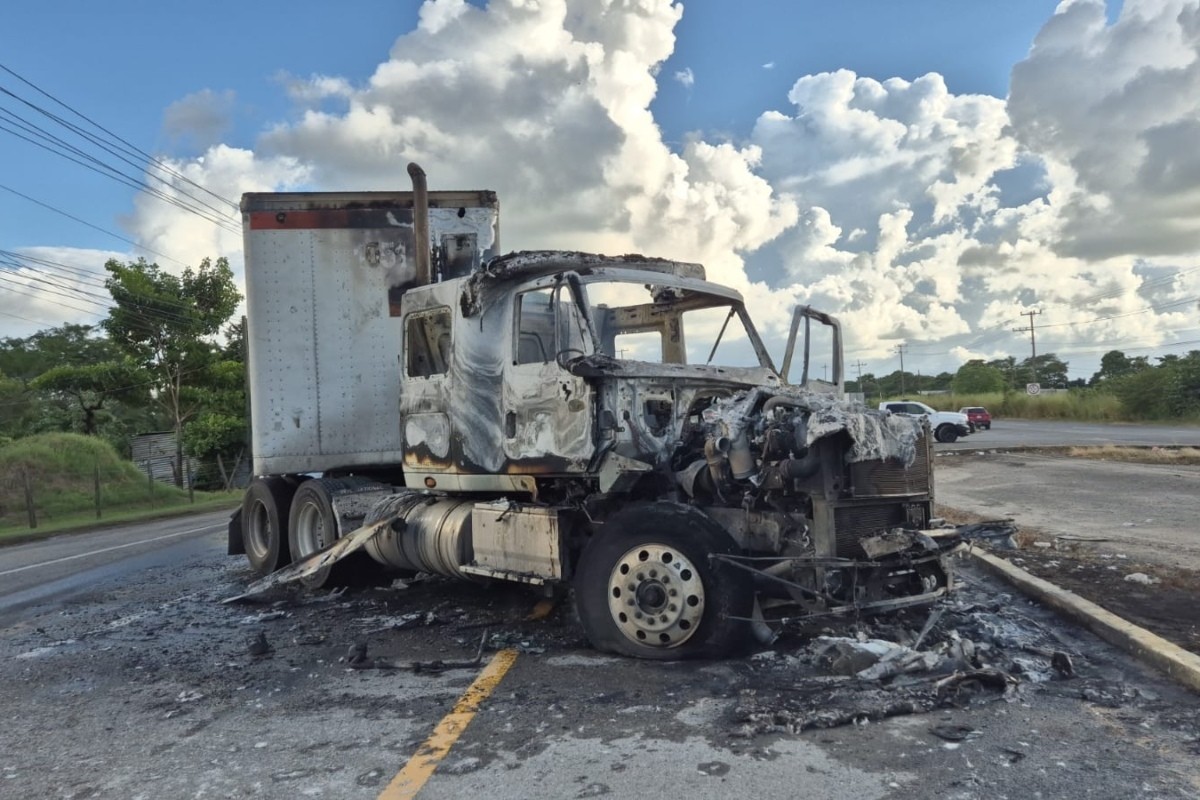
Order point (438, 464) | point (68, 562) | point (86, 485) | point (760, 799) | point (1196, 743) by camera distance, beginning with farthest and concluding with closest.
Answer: point (86, 485), point (68, 562), point (438, 464), point (1196, 743), point (760, 799)

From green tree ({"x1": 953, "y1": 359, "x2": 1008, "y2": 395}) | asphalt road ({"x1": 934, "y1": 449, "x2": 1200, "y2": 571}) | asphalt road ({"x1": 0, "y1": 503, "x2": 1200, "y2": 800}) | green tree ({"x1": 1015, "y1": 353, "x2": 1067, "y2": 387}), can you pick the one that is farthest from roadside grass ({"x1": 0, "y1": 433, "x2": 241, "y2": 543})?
green tree ({"x1": 1015, "y1": 353, "x2": 1067, "y2": 387})

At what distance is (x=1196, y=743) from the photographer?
146 inches

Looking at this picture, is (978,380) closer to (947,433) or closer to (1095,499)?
(947,433)

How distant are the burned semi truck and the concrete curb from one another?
42.0 inches

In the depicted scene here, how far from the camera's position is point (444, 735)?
13.5ft

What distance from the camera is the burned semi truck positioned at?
501 centimetres

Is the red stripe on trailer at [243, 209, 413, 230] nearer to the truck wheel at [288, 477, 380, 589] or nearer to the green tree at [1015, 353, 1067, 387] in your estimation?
the truck wheel at [288, 477, 380, 589]

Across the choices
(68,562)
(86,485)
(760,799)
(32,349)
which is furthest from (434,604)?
(32,349)

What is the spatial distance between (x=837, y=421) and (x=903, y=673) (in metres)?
1.39

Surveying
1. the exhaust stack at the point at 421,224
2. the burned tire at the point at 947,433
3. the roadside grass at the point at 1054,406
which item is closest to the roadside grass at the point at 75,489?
the exhaust stack at the point at 421,224

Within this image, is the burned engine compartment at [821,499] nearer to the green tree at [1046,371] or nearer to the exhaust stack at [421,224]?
the exhaust stack at [421,224]

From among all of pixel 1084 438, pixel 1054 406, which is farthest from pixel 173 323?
pixel 1054 406

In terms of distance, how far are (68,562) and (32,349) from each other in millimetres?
38041

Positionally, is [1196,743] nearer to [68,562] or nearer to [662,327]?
[662,327]
